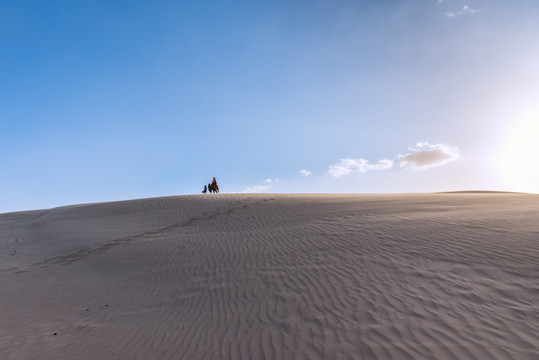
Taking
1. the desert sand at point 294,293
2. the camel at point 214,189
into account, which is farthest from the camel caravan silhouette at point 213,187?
the desert sand at point 294,293

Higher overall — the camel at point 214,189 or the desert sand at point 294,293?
the camel at point 214,189

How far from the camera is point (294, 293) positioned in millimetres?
5680

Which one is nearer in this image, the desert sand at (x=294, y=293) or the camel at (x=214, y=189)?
the desert sand at (x=294, y=293)

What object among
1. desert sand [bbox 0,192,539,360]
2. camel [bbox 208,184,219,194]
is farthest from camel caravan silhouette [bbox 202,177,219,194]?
desert sand [bbox 0,192,539,360]

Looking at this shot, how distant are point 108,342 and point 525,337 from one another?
5.68 m

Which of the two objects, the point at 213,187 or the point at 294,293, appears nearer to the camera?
the point at 294,293

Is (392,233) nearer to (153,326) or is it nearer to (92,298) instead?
(153,326)

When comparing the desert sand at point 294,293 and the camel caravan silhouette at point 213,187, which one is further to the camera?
the camel caravan silhouette at point 213,187

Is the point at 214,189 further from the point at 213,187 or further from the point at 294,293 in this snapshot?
the point at 294,293

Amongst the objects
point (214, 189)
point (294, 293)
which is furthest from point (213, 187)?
point (294, 293)

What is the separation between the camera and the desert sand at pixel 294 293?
4.05 meters

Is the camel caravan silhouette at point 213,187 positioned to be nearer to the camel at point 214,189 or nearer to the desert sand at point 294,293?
the camel at point 214,189

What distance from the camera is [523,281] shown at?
4.90 metres

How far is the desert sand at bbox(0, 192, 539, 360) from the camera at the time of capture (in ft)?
13.3
